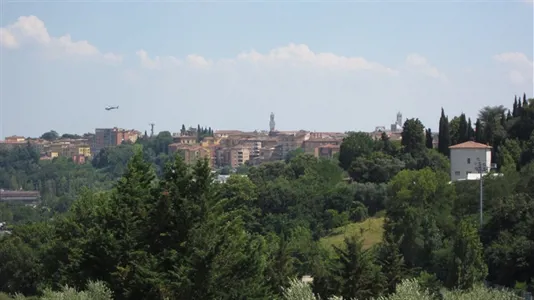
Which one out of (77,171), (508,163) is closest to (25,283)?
(508,163)

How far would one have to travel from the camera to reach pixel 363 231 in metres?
43.4

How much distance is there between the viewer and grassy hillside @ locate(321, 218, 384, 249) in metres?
43.0

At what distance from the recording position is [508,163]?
45.2m

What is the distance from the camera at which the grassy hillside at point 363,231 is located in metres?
43.0

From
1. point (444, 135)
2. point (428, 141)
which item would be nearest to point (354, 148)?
point (428, 141)

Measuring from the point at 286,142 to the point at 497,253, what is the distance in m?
100

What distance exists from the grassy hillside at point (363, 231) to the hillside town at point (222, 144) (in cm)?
6169

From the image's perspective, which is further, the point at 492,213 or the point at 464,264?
the point at 492,213

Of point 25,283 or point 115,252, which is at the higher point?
point 115,252

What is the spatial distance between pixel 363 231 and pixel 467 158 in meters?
8.54

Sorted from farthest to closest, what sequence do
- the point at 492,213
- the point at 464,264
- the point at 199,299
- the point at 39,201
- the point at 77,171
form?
the point at 77,171 → the point at 39,201 → the point at 492,213 → the point at 464,264 → the point at 199,299

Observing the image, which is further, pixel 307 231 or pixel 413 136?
pixel 413 136

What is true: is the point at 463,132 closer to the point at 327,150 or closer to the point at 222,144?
the point at 327,150

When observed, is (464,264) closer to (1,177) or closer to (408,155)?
(408,155)
